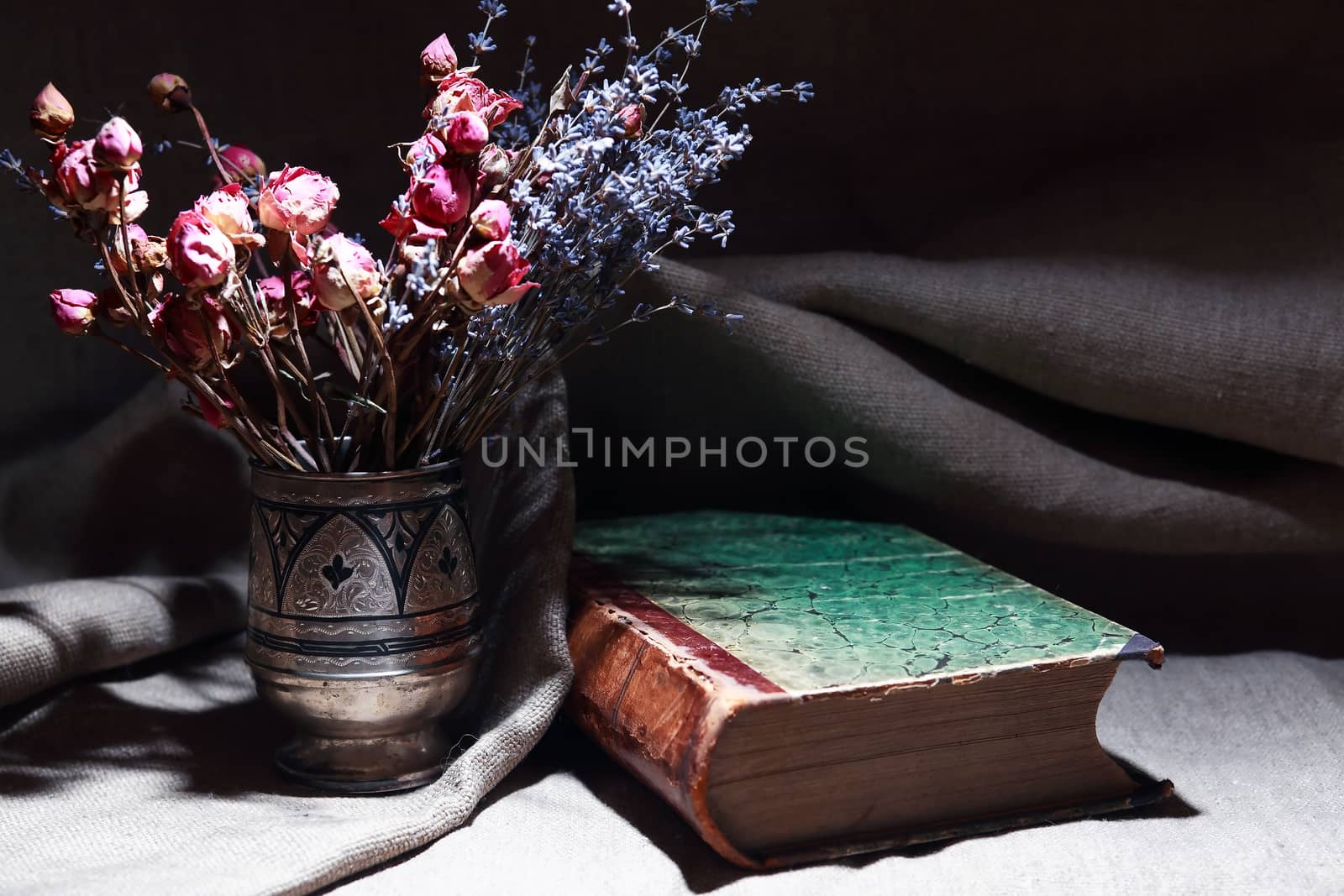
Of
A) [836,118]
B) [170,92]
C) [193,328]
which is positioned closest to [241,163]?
[170,92]

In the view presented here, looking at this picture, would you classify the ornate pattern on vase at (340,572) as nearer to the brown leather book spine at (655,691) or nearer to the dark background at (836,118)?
the brown leather book spine at (655,691)

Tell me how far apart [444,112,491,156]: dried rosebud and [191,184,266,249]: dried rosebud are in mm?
158

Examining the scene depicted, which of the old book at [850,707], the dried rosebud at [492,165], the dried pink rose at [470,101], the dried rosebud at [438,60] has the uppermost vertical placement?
the dried rosebud at [438,60]

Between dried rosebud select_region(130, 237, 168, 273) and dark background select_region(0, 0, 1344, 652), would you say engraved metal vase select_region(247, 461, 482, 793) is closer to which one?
dried rosebud select_region(130, 237, 168, 273)

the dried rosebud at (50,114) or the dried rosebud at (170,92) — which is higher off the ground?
the dried rosebud at (170,92)

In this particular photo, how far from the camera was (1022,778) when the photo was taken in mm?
1008

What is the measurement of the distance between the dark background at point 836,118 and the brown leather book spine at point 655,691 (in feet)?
1.14

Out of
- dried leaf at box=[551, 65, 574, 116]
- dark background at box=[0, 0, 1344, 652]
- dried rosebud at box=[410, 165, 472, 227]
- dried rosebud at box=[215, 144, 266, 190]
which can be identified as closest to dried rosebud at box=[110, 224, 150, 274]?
dried rosebud at box=[215, 144, 266, 190]

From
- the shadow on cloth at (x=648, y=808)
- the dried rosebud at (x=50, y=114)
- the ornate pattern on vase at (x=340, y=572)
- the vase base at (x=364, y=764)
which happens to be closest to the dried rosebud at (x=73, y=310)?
the dried rosebud at (x=50, y=114)

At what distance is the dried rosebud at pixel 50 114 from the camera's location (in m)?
0.91

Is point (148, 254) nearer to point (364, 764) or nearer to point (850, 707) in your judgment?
point (364, 764)

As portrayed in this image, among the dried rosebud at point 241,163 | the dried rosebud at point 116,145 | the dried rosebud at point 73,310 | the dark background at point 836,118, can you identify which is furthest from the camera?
the dark background at point 836,118

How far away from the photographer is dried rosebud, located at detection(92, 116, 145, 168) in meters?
0.85

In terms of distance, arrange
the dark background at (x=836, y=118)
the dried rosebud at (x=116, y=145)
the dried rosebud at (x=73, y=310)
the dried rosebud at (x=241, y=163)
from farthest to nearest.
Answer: the dark background at (x=836, y=118), the dried rosebud at (x=241, y=163), the dried rosebud at (x=73, y=310), the dried rosebud at (x=116, y=145)
